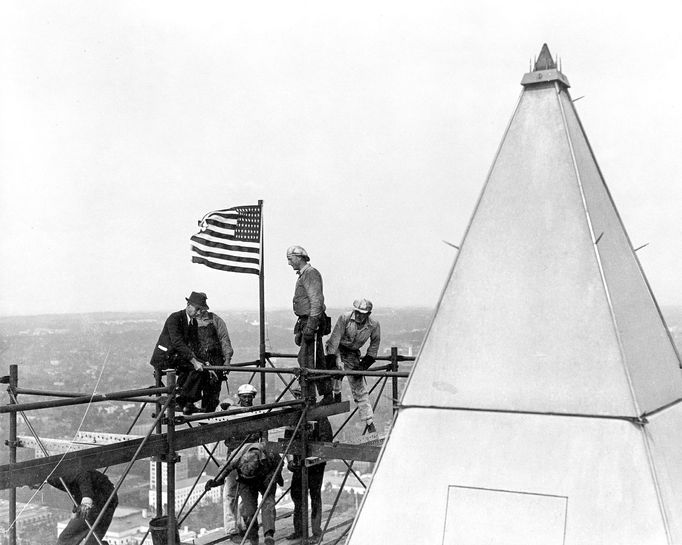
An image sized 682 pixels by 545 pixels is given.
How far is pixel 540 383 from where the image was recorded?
4.79 meters

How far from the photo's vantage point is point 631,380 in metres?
4.59

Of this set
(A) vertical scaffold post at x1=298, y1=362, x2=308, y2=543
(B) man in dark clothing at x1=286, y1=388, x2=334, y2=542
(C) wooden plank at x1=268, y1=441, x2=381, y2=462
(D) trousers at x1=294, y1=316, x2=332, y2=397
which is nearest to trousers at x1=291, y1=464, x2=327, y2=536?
(B) man in dark clothing at x1=286, y1=388, x2=334, y2=542

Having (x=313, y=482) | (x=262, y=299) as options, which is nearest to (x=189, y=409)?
(x=313, y=482)

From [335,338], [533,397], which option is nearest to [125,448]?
[335,338]

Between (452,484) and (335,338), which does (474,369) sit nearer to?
(452,484)

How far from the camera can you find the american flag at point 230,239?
39.6 feet

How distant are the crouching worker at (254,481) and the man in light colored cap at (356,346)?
1.84 metres

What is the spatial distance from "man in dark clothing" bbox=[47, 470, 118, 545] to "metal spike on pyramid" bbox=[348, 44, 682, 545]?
4433mm

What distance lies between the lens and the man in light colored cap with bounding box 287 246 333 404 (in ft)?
34.5

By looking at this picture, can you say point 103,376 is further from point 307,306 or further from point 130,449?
point 307,306

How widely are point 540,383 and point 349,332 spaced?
20.2 ft

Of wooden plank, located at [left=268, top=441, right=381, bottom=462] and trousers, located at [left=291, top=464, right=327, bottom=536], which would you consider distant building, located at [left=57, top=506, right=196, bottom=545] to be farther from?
wooden plank, located at [left=268, top=441, right=381, bottom=462]

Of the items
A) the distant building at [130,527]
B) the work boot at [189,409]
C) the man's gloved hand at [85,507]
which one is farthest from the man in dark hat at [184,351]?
the distant building at [130,527]

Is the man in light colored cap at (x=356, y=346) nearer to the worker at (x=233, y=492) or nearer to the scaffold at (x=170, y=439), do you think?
the scaffold at (x=170, y=439)
